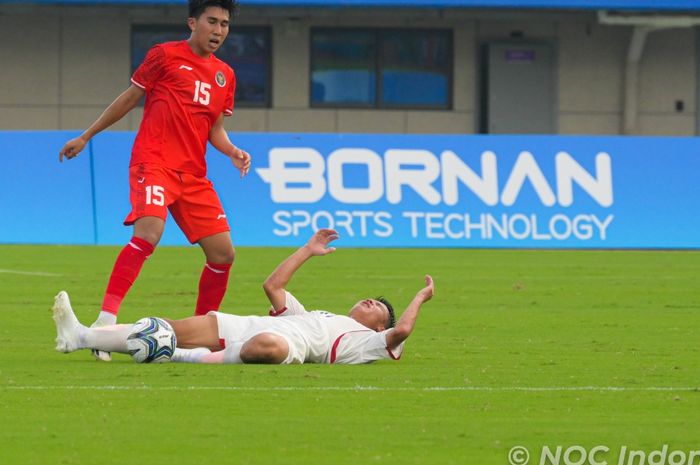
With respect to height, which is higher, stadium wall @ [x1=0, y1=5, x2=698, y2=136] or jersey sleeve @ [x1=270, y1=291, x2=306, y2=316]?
stadium wall @ [x1=0, y1=5, x2=698, y2=136]

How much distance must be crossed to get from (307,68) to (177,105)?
21463mm

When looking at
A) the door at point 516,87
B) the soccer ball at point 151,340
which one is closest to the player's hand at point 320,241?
the soccer ball at point 151,340

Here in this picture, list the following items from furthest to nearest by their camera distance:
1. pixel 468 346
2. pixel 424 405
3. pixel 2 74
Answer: pixel 2 74, pixel 468 346, pixel 424 405

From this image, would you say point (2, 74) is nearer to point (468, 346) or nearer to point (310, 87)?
point (310, 87)

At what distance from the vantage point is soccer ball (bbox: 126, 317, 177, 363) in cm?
963

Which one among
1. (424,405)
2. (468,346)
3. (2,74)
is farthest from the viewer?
(2,74)

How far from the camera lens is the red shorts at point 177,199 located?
34.3 ft

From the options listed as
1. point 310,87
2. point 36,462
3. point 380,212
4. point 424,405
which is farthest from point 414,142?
point 36,462

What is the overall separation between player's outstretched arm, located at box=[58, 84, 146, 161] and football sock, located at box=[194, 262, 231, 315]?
115 cm

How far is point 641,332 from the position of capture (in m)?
12.4

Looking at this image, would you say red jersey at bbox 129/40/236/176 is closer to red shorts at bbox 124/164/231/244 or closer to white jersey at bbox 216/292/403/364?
red shorts at bbox 124/164/231/244

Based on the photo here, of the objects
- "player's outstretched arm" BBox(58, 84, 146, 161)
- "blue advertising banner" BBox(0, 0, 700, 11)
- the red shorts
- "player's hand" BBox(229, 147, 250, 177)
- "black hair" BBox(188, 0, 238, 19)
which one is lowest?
the red shorts

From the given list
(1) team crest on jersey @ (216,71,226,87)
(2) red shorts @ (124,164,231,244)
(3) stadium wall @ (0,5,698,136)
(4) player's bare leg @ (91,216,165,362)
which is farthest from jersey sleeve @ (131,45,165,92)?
(3) stadium wall @ (0,5,698,136)

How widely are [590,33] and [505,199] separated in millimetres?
11007
